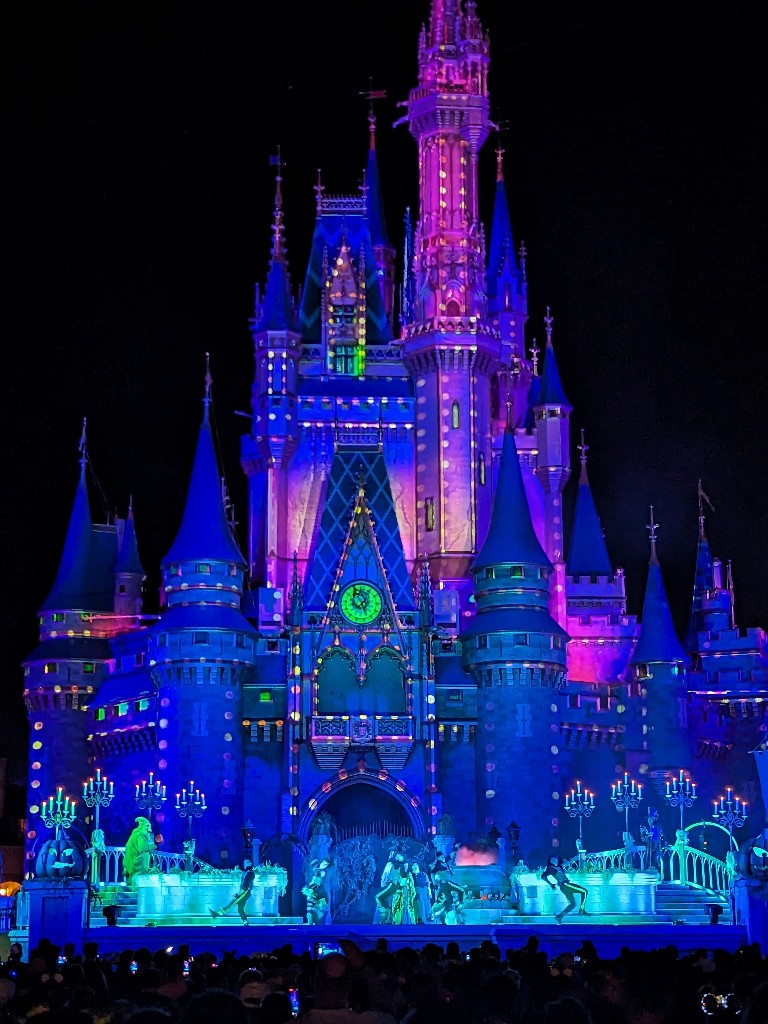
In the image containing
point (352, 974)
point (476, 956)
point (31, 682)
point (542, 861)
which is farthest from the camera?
point (31, 682)

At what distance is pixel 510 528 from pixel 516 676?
5509mm

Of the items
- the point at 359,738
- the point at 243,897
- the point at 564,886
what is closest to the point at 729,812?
the point at 564,886

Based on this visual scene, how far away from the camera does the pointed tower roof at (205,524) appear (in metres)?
71.3

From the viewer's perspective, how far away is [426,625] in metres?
72.4

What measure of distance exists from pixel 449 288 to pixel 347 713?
17735mm

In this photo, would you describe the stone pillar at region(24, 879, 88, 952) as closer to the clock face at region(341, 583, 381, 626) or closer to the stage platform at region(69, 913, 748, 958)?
the stage platform at region(69, 913, 748, 958)

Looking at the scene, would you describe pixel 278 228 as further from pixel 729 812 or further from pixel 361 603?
pixel 729 812

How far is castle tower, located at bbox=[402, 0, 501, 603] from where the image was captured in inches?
3086

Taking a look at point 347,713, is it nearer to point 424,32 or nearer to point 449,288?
point 449,288

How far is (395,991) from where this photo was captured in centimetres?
2358

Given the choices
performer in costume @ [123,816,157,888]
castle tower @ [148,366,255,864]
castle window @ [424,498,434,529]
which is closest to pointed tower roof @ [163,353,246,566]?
castle tower @ [148,366,255,864]

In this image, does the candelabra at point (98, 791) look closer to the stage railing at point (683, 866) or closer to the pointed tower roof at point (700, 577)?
the stage railing at point (683, 866)

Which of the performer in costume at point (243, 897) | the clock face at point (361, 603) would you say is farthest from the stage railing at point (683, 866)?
the clock face at point (361, 603)

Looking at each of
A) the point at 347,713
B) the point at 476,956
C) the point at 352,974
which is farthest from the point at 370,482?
the point at 352,974
